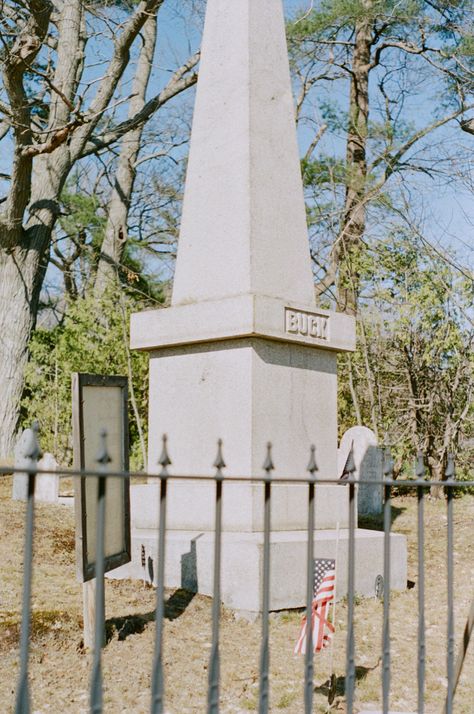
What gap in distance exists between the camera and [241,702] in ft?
13.0

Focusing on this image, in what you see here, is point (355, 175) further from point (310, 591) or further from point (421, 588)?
point (310, 591)

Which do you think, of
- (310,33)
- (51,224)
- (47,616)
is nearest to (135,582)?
(47,616)

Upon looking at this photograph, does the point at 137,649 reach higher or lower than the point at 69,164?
lower

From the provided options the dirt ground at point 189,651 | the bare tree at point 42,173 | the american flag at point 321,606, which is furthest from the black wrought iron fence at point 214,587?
the bare tree at point 42,173

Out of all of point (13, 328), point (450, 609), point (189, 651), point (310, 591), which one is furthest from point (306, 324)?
point (13, 328)

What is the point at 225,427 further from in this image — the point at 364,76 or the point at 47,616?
the point at 364,76

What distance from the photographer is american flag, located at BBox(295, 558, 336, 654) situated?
412 cm

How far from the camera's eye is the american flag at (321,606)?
13.5 ft

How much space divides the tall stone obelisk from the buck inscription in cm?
1

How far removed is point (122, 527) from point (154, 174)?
1710 centimetres

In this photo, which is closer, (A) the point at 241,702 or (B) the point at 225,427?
(A) the point at 241,702

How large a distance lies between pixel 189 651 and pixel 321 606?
0.87m

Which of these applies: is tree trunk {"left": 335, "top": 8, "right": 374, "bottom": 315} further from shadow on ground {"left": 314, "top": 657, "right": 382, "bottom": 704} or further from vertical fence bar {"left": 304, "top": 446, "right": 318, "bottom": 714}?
vertical fence bar {"left": 304, "top": 446, "right": 318, "bottom": 714}

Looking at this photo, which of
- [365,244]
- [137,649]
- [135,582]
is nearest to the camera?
[137,649]
